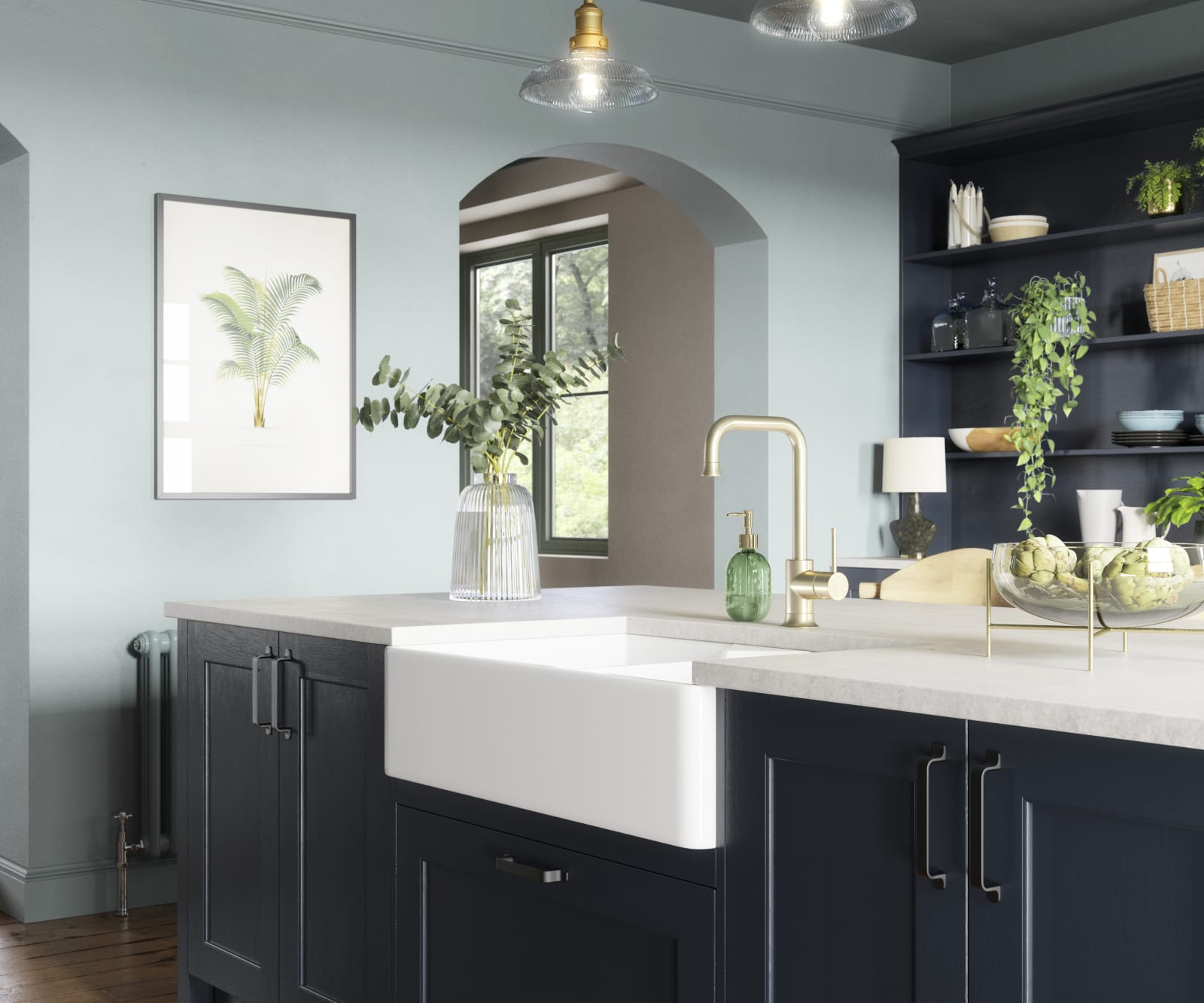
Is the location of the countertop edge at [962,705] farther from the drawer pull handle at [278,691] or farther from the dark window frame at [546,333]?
the dark window frame at [546,333]

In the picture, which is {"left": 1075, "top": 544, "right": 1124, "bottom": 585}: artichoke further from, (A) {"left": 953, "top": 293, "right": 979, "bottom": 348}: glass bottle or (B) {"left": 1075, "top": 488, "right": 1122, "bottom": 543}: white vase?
(A) {"left": 953, "top": 293, "right": 979, "bottom": 348}: glass bottle

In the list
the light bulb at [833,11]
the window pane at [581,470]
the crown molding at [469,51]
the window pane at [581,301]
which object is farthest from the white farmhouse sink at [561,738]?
the window pane at [581,301]

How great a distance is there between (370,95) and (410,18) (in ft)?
0.97

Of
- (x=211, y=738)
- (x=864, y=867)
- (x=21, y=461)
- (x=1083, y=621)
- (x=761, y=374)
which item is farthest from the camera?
(x=761, y=374)

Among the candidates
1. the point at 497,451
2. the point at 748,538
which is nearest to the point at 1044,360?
the point at 497,451

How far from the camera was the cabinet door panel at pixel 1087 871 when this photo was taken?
1.28 metres

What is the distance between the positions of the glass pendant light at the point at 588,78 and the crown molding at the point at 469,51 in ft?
4.74

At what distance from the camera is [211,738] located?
285 cm

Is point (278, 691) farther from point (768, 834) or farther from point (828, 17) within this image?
point (828, 17)

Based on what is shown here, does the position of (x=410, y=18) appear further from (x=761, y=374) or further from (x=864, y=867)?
(x=864, y=867)

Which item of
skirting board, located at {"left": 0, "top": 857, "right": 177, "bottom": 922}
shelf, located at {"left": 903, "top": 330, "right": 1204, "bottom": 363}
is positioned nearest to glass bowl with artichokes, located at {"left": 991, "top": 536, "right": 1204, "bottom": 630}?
skirting board, located at {"left": 0, "top": 857, "right": 177, "bottom": 922}

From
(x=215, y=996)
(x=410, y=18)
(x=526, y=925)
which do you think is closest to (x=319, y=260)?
(x=410, y=18)

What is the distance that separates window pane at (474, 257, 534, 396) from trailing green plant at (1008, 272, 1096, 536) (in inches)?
128

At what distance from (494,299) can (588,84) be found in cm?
513
